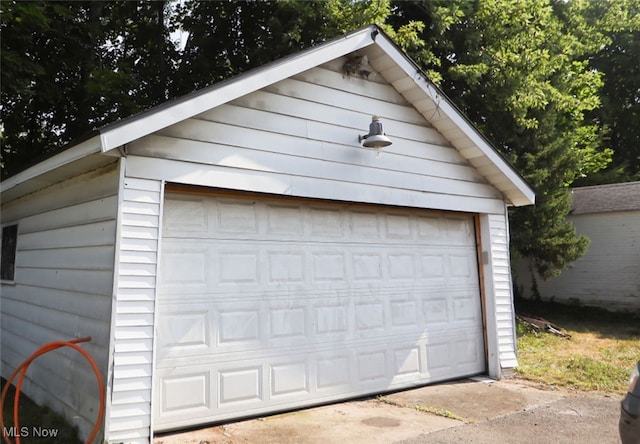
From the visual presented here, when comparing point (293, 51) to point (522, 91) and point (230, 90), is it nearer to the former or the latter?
point (522, 91)

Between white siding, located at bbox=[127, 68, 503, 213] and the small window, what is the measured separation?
150 inches

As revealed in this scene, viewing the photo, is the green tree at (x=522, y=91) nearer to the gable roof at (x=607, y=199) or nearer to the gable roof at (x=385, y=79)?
the gable roof at (x=607, y=199)

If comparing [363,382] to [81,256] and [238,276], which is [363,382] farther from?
[81,256]

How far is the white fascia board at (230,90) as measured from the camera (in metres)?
3.93

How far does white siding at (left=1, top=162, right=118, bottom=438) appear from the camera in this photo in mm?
4203

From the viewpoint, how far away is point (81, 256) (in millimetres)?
4668

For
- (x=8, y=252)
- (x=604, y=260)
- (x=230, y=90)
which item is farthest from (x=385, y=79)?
(x=604, y=260)

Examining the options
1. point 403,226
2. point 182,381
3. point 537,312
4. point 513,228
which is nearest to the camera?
point 182,381

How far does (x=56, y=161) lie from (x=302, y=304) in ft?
9.39

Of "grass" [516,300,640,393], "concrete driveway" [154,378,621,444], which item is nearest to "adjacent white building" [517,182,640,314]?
"grass" [516,300,640,393]

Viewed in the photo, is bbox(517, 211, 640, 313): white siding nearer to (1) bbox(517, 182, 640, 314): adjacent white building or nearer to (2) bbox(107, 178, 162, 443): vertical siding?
(1) bbox(517, 182, 640, 314): adjacent white building

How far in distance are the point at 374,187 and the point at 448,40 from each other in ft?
28.3

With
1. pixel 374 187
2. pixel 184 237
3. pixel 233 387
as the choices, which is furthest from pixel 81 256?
pixel 374 187

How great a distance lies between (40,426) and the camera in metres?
4.51
